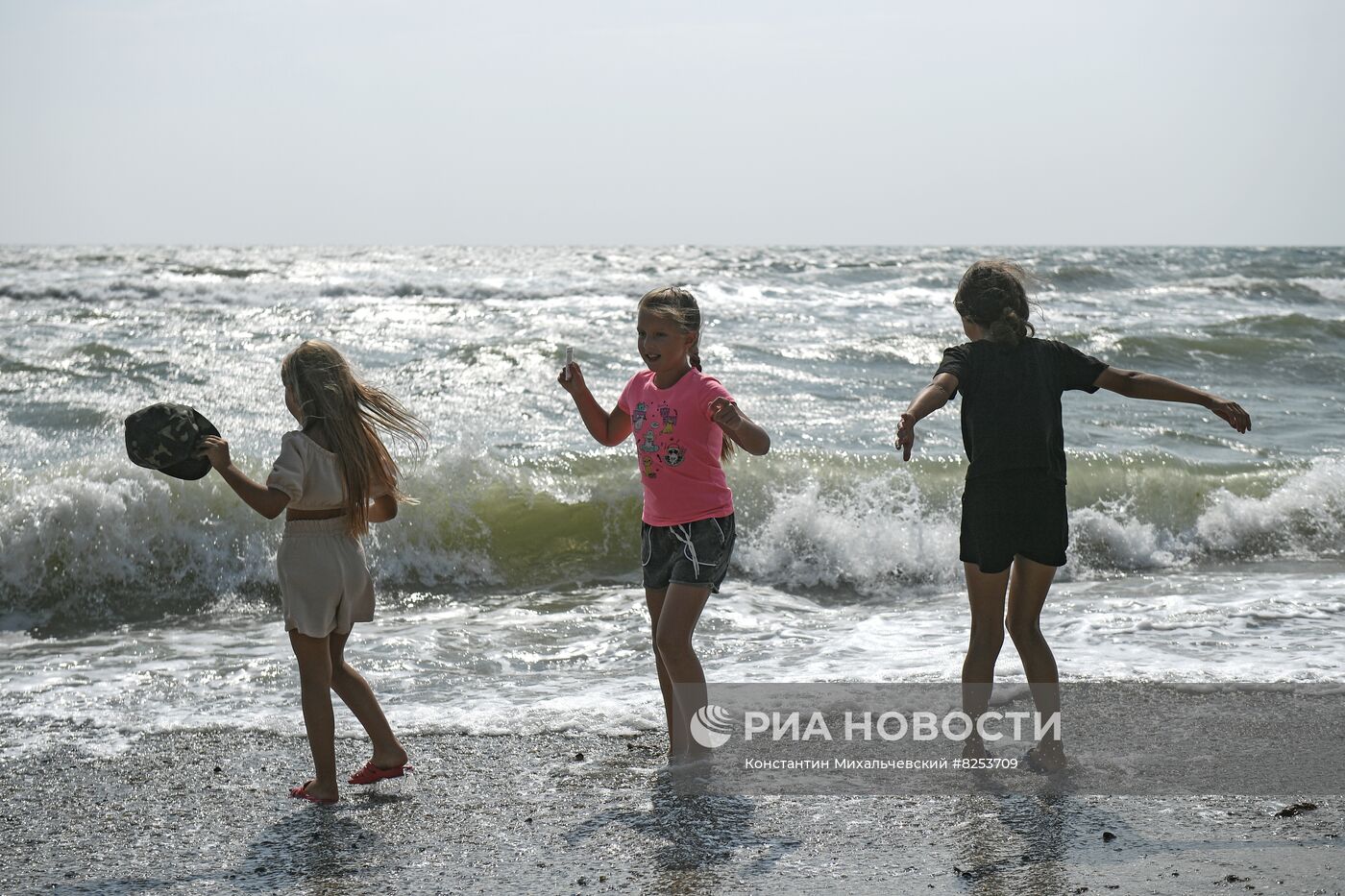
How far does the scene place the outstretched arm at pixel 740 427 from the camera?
358 cm

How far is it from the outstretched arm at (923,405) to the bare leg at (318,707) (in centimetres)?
188

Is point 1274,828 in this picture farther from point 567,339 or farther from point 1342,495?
point 567,339

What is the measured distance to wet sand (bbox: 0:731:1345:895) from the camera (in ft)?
10.0

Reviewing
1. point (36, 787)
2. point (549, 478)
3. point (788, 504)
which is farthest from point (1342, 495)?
point (36, 787)

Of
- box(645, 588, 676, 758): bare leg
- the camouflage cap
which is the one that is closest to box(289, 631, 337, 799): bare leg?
the camouflage cap

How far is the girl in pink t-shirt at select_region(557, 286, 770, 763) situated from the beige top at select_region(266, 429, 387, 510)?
3.12ft

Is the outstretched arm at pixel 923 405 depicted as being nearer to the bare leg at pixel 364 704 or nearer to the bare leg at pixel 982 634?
the bare leg at pixel 982 634

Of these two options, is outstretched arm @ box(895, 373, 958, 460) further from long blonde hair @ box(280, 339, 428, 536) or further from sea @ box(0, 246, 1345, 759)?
long blonde hair @ box(280, 339, 428, 536)

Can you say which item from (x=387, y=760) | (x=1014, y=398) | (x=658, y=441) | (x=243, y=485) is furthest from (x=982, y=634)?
(x=243, y=485)

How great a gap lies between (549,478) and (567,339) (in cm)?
772

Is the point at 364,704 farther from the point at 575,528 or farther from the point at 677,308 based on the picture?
the point at 575,528

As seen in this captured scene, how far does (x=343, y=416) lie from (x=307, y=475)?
0.22m

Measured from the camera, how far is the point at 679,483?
381 centimetres

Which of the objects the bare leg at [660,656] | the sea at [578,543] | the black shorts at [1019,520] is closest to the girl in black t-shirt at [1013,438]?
the black shorts at [1019,520]
